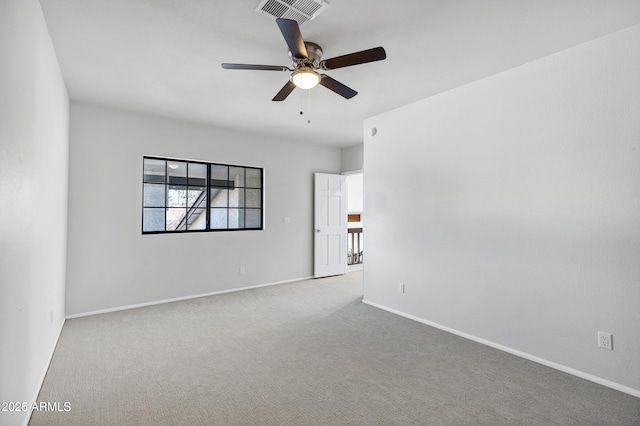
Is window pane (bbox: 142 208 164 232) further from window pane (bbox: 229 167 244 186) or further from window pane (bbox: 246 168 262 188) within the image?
window pane (bbox: 246 168 262 188)

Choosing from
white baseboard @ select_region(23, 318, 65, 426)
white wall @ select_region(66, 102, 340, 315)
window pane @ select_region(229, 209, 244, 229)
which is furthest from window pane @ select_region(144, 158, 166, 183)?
white baseboard @ select_region(23, 318, 65, 426)

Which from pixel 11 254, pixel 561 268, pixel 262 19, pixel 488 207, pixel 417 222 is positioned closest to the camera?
pixel 11 254

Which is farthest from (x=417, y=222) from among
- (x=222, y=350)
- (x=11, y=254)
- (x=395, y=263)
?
(x=11, y=254)

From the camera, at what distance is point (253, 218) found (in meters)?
5.29

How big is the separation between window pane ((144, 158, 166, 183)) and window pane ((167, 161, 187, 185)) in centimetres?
9

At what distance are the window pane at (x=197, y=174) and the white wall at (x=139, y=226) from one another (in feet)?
0.51

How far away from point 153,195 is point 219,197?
93 cm

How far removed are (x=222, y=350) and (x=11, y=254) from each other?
179 centimetres

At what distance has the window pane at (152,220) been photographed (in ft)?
14.1

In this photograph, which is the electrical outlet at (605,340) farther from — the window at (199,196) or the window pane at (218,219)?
→ the window pane at (218,219)

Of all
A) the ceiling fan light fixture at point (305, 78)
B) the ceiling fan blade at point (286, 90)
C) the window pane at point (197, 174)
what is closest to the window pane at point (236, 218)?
the window pane at point (197, 174)

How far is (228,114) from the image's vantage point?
4184 mm

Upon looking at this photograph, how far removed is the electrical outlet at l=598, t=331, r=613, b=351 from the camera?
2.27 meters

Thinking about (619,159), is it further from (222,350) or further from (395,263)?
(222,350)
